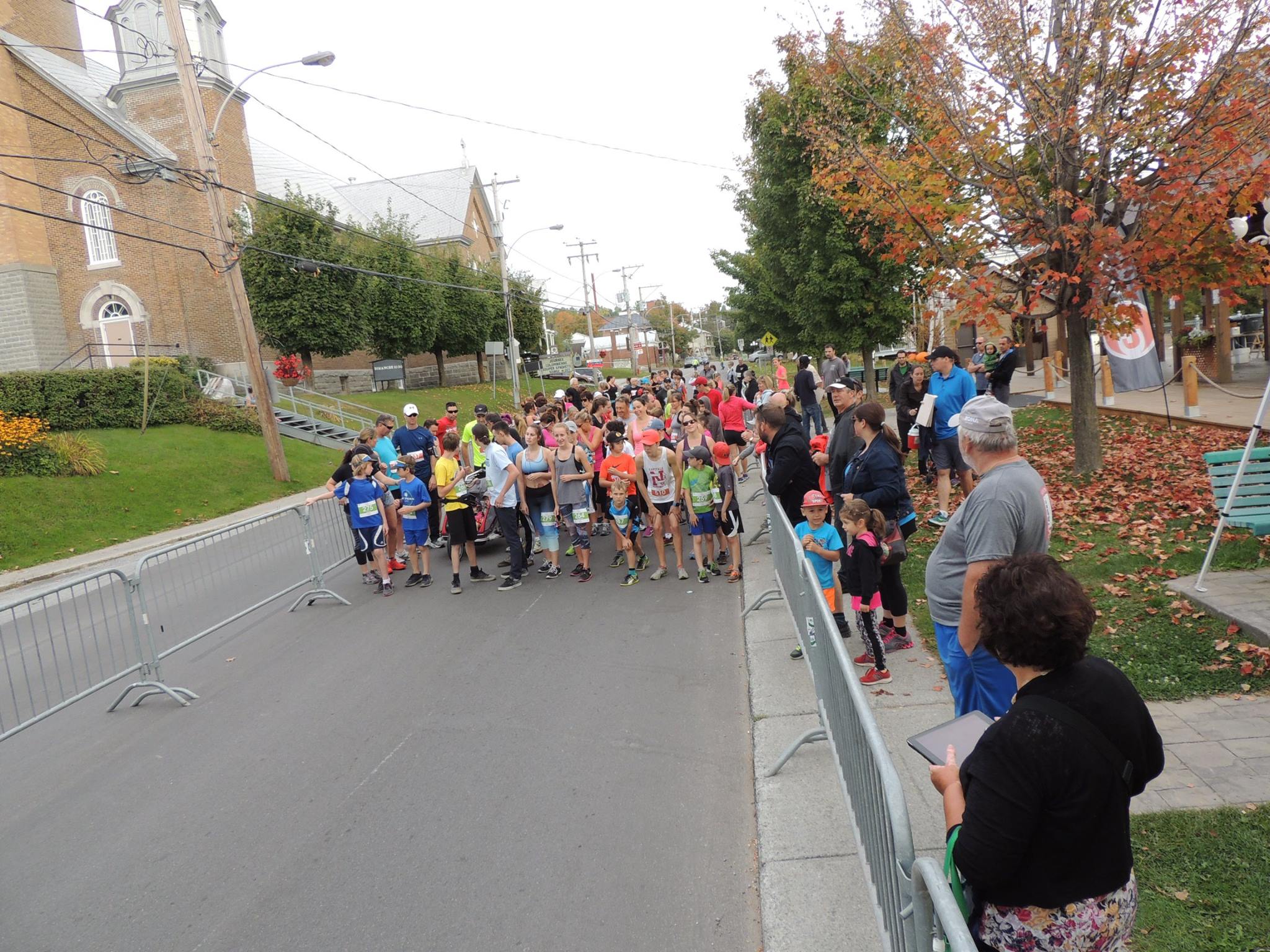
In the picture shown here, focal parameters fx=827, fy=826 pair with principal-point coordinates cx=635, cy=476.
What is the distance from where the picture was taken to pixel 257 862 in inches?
175

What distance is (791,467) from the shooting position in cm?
750

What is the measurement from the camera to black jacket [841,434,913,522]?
607cm

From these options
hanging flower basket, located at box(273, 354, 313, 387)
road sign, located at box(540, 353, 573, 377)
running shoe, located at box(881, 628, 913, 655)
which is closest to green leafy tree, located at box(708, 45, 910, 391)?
running shoe, located at box(881, 628, 913, 655)

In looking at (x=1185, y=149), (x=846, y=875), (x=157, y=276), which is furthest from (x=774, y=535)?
(x=157, y=276)

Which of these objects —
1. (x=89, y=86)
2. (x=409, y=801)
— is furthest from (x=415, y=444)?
(x=89, y=86)

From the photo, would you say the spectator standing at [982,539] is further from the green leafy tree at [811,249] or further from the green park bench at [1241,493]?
the green leafy tree at [811,249]

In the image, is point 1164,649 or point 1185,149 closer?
point 1164,649

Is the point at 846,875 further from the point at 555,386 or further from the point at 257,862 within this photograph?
the point at 555,386

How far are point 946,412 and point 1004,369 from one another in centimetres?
382

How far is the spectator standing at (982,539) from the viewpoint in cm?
327

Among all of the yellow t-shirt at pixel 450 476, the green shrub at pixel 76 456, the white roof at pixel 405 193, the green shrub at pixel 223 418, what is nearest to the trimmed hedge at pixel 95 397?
the green shrub at pixel 223 418

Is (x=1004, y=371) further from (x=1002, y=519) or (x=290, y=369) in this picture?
(x=290, y=369)

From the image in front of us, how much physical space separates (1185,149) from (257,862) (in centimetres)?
1004

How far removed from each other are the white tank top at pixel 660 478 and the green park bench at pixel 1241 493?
16.7ft
